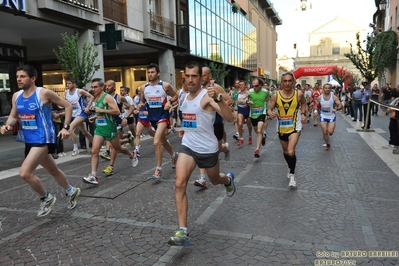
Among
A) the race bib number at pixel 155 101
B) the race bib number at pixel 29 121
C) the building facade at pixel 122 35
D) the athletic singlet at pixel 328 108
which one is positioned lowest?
the athletic singlet at pixel 328 108

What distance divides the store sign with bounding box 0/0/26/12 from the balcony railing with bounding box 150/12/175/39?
8955 millimetres

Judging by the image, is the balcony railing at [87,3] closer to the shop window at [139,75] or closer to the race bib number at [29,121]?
the race bib number at [29,121]

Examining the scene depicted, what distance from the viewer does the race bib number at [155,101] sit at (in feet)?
22.4

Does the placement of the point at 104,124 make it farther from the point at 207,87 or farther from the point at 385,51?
the point at 385,51

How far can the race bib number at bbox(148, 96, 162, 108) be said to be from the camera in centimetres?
684

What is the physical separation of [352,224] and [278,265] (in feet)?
4.82

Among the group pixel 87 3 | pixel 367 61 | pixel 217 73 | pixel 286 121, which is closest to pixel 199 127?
pixel 286 121

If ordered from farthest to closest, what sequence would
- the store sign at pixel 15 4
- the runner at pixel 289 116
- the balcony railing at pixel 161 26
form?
1. the balcony railing at pixel 161 26
2. the store sign at pixel 15 4
3. the runner at pixel 289 116

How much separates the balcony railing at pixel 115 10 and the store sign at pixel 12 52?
166 inches

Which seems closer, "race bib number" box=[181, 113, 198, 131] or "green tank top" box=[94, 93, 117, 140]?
"race bib number" box=[181, 113, 198, 131]

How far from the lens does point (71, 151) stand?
34.9 feet

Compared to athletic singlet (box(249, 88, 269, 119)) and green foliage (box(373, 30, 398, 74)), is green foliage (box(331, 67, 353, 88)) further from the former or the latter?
athletic singlet (box(249, 88, 269, 119))

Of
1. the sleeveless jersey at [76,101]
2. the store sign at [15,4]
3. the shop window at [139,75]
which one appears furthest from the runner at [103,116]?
the shop window at [139,75]

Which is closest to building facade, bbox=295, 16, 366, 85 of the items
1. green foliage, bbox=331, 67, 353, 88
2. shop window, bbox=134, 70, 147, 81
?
green foliage, bbox=331, 67, 353, 88
